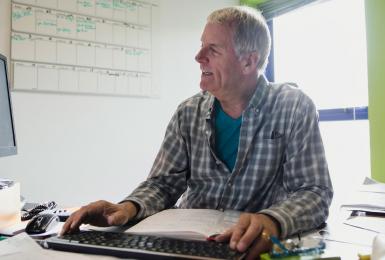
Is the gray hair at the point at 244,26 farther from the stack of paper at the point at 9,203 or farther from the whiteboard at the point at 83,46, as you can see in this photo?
the whiteboard at the point at 83,46

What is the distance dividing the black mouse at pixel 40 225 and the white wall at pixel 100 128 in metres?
1.16

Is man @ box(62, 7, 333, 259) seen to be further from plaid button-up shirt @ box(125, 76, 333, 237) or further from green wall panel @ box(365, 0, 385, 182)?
green wall panel @ box(365, 0, 385, 182)

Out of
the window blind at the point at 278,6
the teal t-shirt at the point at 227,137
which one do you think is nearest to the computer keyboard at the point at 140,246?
the teal t-shirt at the point at 227,137

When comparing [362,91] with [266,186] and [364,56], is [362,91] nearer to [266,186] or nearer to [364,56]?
[364,56]

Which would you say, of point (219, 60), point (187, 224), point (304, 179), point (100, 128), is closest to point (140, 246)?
point (187, 224)

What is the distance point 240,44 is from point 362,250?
74 cm

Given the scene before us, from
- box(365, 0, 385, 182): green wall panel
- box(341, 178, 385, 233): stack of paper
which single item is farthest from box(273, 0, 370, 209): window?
box(341, 178, 385, 233): stack of paper

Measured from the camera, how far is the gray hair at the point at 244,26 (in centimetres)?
119

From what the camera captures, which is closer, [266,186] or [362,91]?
[266,186]

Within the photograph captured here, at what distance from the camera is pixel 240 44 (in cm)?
120

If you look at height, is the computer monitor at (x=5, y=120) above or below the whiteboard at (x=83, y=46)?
below

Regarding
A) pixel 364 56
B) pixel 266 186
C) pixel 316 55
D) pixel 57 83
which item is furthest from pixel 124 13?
pixel 266 186

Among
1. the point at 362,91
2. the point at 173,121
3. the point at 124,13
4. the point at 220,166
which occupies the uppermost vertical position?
the point at 124,13

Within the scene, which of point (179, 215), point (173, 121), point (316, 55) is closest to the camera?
point (179, 215)
